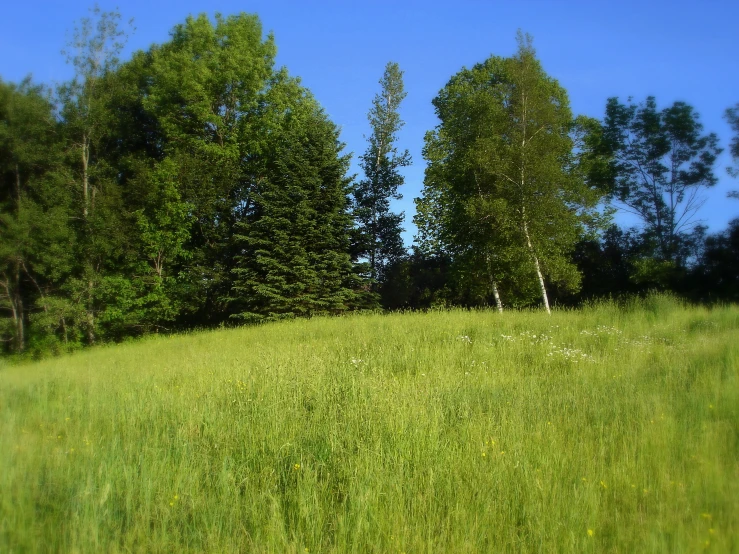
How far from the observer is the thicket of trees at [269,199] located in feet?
70.3

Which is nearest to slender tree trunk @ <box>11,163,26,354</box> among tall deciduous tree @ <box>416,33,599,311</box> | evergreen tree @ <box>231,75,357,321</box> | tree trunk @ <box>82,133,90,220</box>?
tree trunk @ <box>82,133,90,220</box>

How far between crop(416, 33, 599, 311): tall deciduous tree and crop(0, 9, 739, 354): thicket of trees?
92mm

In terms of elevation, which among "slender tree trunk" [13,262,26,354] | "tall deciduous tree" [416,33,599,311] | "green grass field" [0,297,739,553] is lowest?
"green grass field" [0,297,739,553]

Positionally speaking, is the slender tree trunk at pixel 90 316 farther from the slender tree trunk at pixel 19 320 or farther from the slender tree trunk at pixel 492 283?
the slender tree trunk at pixel 492 283

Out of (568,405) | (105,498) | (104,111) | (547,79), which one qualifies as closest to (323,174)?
(104,111)

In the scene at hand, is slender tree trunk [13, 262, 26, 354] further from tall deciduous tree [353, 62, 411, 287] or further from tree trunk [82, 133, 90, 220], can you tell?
tall deciduous tree [353, 62, 411, 287]

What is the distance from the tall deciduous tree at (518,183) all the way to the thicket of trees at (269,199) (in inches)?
3.6

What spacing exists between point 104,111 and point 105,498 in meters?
25.7

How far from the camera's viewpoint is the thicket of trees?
21.4 m

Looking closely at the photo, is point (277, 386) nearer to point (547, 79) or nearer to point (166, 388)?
point (166, 388)

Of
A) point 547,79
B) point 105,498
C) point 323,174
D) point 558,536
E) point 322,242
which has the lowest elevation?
point 558,536

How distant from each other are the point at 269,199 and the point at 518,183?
13.5 meters

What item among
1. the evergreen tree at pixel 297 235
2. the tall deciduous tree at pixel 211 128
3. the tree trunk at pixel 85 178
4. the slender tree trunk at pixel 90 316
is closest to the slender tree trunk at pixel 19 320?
the slender tree trunk at pixel 90 316

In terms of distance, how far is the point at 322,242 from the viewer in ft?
87.2
